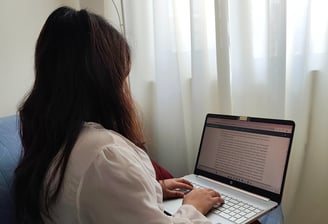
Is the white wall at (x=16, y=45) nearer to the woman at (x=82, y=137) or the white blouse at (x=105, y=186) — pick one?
the woman at (x=82, y=137)

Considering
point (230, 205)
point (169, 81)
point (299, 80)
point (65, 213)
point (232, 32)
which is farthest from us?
point (169, 81)

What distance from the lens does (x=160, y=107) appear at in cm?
164

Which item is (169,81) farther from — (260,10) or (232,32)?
(260,10)

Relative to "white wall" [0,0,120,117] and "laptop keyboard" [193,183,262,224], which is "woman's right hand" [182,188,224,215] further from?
"white wall" [0,0,120,117]

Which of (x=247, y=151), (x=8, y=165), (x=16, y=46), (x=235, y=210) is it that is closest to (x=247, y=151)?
(x=247, y=151)

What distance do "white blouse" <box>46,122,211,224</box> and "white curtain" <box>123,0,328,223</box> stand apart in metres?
0.44

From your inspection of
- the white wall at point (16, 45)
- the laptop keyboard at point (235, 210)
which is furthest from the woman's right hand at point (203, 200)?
the white wall at point (16, 45)

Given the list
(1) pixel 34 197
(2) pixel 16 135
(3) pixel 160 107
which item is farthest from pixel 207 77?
(1) pixel 34 197

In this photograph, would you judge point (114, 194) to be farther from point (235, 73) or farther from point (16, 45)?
point (16, 45)

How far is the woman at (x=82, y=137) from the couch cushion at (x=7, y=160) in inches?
2.3

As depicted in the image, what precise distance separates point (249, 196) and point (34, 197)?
62 cm

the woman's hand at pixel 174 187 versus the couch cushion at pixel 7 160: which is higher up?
the couch cushion at pixel 7 160

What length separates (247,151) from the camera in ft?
3.53

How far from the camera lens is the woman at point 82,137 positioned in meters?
0.65
